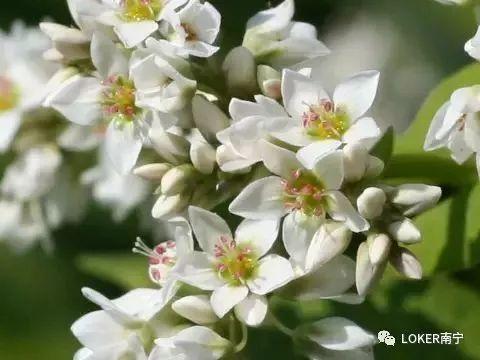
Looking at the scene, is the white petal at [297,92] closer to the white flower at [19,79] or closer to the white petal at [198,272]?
the white petal at [198,272]

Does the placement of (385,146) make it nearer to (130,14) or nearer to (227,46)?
(130,14)

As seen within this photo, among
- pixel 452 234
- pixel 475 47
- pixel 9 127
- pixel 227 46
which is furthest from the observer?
pixel 227 46

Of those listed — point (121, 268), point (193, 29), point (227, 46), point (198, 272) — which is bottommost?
point (121, 268)

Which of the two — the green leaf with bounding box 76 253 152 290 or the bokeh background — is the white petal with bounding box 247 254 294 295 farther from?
the bokeh background

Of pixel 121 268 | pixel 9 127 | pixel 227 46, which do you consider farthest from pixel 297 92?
pixel 227 46

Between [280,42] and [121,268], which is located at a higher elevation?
[280,42]

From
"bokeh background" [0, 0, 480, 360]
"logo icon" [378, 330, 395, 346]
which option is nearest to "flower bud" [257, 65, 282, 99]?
"logo icon" [378, 330, 395, 346]
